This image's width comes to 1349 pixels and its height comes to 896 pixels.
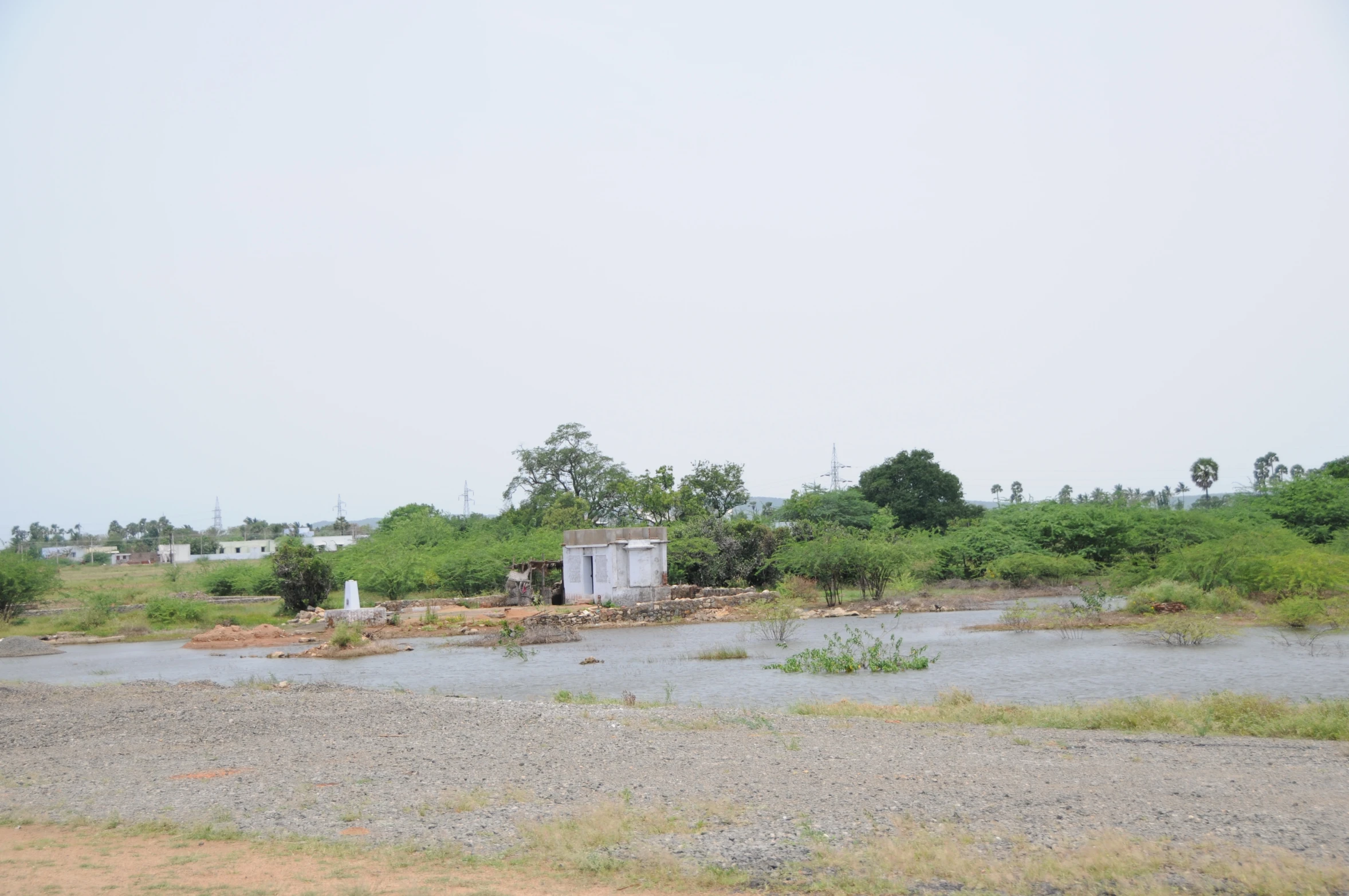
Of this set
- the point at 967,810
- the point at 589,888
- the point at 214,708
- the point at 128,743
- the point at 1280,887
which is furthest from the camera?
the point at 214,708

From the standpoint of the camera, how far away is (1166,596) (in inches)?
1219

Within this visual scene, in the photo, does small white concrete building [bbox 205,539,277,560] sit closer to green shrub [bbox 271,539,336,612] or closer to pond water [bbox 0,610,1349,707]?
green shrub [bbox 271,539,336,612]

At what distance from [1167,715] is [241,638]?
2948cm

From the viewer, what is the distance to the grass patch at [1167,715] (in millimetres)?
Answer: 12312

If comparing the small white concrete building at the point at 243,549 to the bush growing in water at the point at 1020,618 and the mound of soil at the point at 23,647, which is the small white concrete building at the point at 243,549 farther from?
the bush growing in water at the point at 1020,618

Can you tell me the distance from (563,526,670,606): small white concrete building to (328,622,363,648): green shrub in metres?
13.3

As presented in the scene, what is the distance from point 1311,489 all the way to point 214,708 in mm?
45570

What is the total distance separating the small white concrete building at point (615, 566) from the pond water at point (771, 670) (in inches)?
330

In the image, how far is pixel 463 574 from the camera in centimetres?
4847

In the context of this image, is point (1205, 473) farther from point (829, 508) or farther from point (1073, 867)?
point (1073, 867)

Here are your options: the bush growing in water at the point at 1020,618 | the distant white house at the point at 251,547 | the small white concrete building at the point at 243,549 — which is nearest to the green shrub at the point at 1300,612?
the bush growing in water at the point at 1020,618

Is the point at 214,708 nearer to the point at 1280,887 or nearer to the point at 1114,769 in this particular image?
the point at 1114,769

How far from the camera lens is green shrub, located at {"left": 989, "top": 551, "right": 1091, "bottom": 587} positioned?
43406 millimetres

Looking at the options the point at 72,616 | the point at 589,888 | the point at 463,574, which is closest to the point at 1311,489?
the point at 463,574
